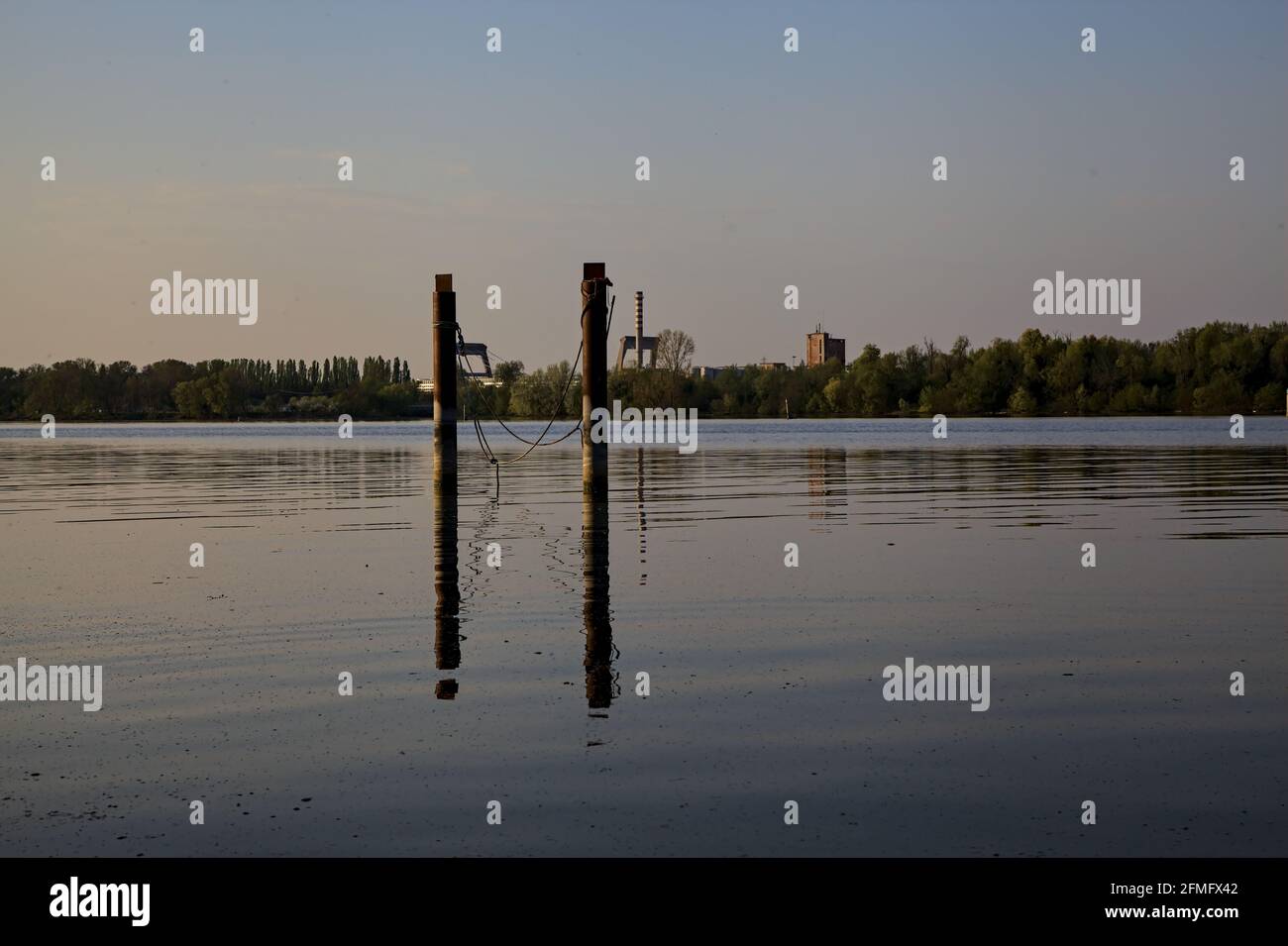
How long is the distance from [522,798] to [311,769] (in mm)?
1534

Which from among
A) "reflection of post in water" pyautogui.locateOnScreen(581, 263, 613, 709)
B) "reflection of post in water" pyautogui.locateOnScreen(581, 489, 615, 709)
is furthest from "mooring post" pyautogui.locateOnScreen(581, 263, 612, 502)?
"reflection of post in water" pyautogui.locateOnScreen(581, 489, 615, 709)

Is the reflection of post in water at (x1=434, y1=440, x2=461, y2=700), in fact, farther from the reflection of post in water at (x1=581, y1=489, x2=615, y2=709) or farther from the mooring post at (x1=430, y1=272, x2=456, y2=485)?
the reflection of post in water at (x1=581, y1=489, x2=615, y2=709)

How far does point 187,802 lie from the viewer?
764 cm

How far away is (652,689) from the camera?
10.5 m

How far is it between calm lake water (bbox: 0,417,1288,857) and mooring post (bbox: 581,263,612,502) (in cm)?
342

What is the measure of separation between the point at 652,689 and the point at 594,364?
18.5m

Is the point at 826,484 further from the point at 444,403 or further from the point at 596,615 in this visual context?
the point at 596,615

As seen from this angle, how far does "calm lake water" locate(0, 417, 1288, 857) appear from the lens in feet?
23.6

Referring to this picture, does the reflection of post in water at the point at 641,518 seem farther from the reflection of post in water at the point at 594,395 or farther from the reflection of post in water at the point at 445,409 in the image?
the reflection of post in water at the point at 445,409

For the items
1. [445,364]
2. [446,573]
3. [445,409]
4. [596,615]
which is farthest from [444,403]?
[596,615]

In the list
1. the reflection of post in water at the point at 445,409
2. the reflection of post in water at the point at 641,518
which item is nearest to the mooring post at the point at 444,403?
the reflection of post in water at the point at 445,409

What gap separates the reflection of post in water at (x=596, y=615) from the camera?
416 inches
